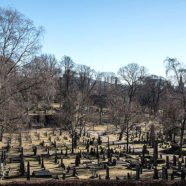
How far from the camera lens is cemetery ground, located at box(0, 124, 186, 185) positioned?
20219 millimetres

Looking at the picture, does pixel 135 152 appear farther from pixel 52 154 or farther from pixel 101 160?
pixel 52 154

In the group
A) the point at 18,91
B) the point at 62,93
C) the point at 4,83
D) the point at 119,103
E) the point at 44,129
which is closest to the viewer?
the point at 4,83

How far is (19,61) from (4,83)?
1974mm

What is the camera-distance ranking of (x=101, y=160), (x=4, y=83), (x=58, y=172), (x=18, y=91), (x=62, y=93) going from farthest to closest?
(x=62, y=93), (x=101, y=160), (x=58, y=172), (x=18, y=91), (x=4, y=83)

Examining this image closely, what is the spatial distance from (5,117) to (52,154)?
61.1 feet

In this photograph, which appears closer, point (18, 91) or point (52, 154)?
point (18, 91)

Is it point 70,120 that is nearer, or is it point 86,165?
point 86,165

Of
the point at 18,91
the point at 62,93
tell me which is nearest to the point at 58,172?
the point at 18,91

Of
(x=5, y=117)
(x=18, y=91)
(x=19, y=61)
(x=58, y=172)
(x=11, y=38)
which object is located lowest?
(x=58, y=172)

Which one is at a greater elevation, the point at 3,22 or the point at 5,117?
the point at 3,22

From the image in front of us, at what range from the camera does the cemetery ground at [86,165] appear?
20.2 m

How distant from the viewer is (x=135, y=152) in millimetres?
38469

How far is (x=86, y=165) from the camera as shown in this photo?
29688mm

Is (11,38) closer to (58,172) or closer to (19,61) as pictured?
(19,61)
